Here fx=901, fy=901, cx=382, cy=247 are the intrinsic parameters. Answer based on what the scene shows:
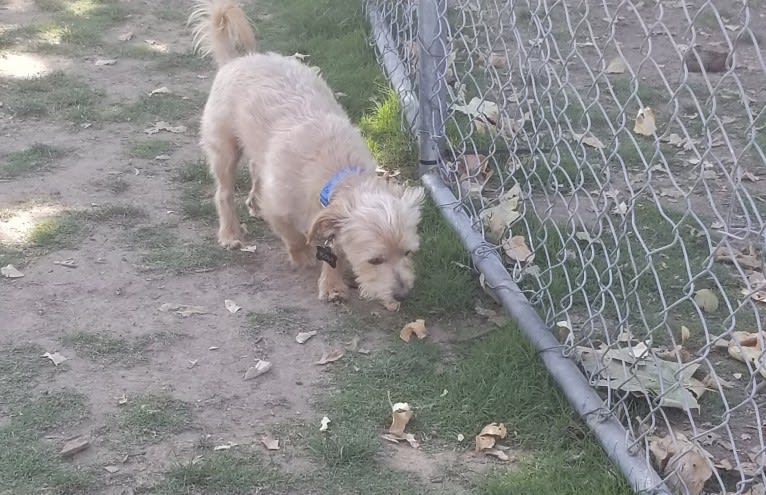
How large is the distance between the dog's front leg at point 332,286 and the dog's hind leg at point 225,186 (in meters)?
0.63

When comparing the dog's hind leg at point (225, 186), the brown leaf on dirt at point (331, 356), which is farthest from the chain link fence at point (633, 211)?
the dog's hind leg at point (225, 186)

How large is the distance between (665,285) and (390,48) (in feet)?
9.85

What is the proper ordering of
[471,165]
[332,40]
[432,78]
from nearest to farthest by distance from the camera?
[432,78]
[471,165]
[332,40]

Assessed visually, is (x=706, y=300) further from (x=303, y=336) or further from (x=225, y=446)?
(x=225, y=446)

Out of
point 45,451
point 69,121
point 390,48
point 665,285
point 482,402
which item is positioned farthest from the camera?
point 390,48

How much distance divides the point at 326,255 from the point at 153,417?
1.11 metres

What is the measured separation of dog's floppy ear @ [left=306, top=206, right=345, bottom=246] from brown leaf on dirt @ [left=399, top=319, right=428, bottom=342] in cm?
52

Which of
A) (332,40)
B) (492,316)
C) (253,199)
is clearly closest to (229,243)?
(253,199)

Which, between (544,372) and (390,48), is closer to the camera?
(544,372)

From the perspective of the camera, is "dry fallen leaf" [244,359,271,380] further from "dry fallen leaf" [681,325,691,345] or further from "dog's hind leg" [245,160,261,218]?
"dry fallen leaf" [681,325,691,345]

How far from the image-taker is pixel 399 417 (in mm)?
3254

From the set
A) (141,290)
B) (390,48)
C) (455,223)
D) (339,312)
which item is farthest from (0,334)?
(390,48)

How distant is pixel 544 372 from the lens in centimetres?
342

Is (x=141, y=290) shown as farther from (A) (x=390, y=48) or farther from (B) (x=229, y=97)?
(A) (x=390, y=48)
